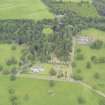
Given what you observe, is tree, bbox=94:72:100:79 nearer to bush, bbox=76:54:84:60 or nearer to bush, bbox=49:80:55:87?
bush, bbox=76:54:84:60

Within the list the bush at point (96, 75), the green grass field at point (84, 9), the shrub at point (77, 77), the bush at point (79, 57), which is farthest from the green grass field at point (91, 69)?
the green grass field at point (84, 9)

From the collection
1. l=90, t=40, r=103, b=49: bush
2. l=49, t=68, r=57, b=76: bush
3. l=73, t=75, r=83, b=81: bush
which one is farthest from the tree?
l=90, t=40, r=103, b=49: bush

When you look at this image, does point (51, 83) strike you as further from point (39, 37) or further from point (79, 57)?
point (39, 37)

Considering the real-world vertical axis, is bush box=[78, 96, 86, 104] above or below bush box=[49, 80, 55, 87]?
below

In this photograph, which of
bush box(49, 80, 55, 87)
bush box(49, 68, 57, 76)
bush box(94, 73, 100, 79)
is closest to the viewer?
bush box(49, 80, 55, 87)

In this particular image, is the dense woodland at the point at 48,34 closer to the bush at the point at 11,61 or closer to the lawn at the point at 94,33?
the lawn at the point at 94,33

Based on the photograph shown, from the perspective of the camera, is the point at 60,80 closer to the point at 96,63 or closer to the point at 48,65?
the point at 48,65
